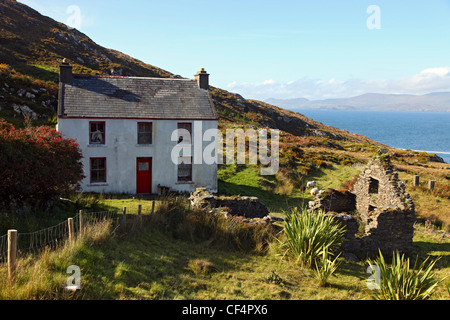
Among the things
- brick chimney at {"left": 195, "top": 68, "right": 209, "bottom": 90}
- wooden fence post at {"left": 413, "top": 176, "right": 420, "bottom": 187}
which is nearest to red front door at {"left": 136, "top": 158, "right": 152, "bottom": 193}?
brick chimney at {"left": 195, "top": 68, "right": 209, "bottom": 90}

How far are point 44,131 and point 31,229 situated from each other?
4.70m

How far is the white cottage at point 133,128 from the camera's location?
71.7 ft

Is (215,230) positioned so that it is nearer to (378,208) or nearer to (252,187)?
(378,208)

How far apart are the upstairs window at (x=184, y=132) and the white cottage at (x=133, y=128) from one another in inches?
2.6

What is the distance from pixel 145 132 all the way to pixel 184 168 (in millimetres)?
3406

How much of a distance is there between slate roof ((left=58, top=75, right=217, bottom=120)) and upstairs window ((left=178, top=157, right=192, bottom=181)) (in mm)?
2798

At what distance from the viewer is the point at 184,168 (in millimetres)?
23859

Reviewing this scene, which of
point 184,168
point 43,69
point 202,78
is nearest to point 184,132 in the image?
point 184,168

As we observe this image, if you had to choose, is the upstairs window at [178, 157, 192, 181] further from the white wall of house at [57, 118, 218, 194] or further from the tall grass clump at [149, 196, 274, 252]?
the tall grass clump at [149, 196, 274, 252]

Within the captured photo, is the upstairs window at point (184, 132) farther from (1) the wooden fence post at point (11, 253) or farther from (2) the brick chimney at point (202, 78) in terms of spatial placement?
(1) the wooden fence post at point (11, 253)

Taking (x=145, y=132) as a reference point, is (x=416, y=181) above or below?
below

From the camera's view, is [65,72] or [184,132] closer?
[65,72]

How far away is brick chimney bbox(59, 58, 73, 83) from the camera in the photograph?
2224cm

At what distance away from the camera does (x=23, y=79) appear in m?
35.5
